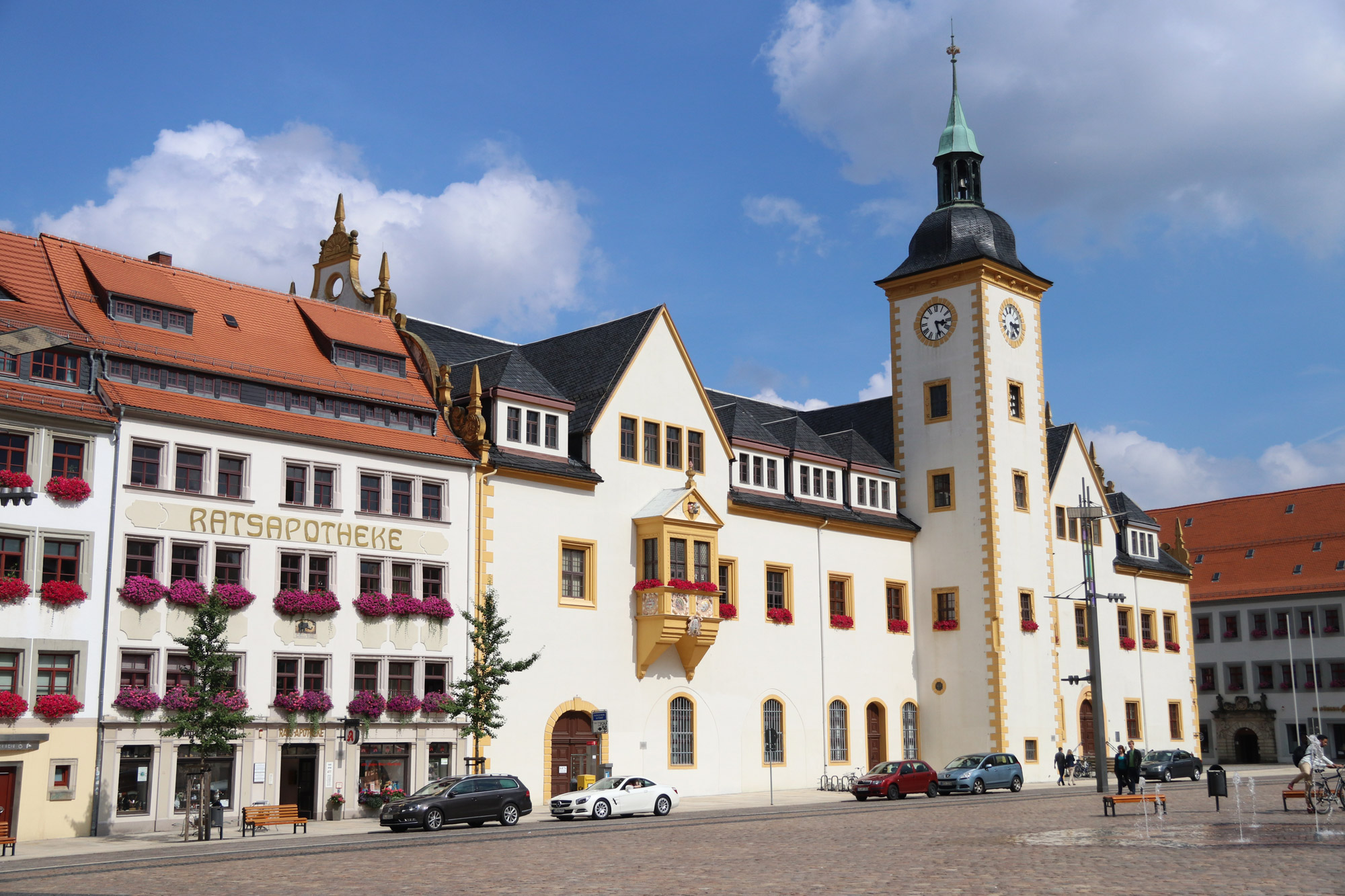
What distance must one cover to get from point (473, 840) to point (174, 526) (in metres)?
13.7

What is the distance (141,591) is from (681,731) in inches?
841

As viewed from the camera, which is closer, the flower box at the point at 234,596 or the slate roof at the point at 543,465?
the flower box at the point at 234,596

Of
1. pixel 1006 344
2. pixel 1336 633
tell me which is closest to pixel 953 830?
pixel 1006 344

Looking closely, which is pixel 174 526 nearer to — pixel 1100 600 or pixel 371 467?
pixel 371 467

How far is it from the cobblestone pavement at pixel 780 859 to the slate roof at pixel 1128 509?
Result: 1540 inches

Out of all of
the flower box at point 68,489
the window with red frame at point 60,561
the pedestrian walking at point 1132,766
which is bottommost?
the pedestrian walking at point 1132,766

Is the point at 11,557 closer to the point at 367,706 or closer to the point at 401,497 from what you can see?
the point at 367,706

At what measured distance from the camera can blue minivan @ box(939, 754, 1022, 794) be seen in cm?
5157

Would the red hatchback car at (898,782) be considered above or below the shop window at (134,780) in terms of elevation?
below

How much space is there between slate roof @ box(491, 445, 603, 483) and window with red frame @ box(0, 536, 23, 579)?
49.6ft

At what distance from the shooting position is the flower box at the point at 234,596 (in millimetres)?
38688

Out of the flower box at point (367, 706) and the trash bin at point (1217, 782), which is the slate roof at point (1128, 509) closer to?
the trash bin at point (1217, 782)

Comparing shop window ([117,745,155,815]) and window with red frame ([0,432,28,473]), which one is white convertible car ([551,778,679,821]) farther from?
window with red frame ([0,432,28,473])

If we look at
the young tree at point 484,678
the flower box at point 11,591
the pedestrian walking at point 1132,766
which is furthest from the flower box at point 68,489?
the pedestrian walking at point 1132,766
